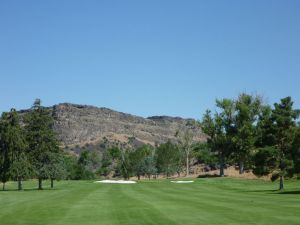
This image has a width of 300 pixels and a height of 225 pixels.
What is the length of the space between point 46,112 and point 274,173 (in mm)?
31999

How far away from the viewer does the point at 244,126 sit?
336ft

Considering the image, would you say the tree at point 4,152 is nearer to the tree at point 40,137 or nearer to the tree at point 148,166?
the tree at point 40,137

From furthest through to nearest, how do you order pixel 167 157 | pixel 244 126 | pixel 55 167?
pixel 167 157
pixel 244 126
pixel 55 167

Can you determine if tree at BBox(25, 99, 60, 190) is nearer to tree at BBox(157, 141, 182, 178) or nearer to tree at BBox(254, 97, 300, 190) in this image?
tree at BBox(254, 97, 300, 190)

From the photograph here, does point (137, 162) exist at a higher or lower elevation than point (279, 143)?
lower

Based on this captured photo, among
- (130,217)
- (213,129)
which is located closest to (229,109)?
(213,129)

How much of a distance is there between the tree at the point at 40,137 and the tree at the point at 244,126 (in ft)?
145

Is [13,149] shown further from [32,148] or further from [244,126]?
[244,126]

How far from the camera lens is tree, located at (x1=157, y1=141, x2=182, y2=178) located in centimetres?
14738

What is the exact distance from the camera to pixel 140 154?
492 ft

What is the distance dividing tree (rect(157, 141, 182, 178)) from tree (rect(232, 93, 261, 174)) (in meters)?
41.5

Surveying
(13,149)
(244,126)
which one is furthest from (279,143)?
(244,126)

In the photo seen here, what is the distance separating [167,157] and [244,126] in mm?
47957

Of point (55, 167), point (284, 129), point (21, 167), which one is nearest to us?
point (284, 129)
